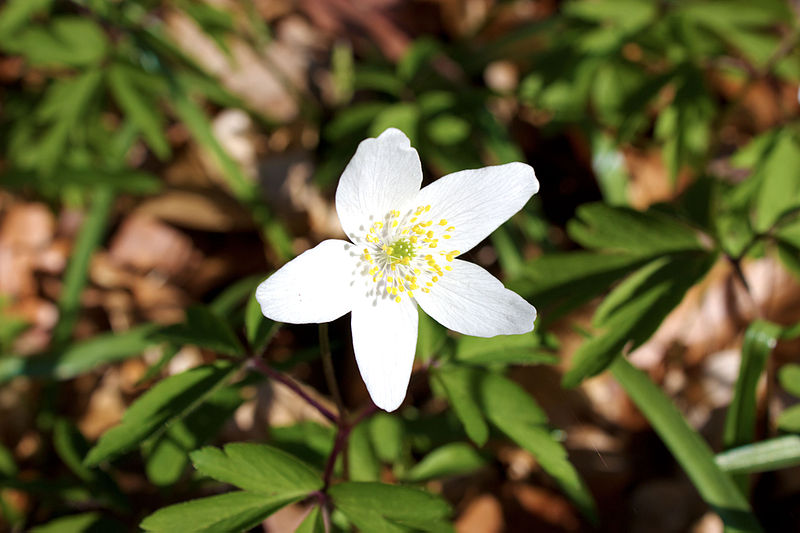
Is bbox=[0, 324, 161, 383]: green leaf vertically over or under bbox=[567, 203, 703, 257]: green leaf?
under

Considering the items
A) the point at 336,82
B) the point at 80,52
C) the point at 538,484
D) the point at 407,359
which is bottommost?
the point at 538,484

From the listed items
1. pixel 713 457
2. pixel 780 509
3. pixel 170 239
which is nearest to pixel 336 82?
pixel 170 239

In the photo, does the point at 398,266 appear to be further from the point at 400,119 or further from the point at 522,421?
the point at 400,119

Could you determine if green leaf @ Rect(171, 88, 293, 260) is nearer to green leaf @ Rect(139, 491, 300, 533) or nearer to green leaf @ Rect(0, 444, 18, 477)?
green leaf @ Rect(0, 444, 18, 477)

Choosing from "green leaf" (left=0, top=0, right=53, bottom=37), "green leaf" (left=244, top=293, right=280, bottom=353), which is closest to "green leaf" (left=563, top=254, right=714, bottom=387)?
"green leaf" (left=244, top=293, right=280, bottom=353)

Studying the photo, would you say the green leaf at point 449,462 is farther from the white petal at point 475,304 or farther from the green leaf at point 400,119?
the green leaf at point 400,119

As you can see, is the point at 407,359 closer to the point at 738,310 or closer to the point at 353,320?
the point at 353,320

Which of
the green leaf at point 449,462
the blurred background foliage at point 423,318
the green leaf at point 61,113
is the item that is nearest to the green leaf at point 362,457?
the blurred background foliage at point 423,318
